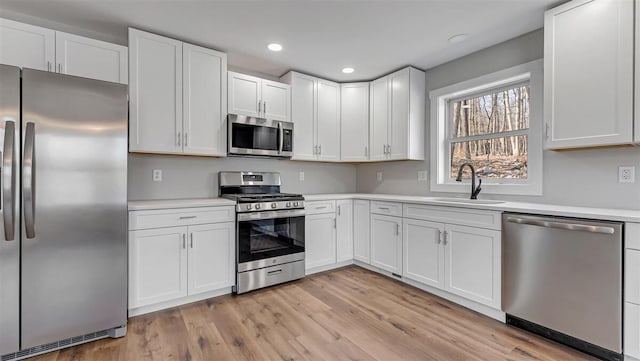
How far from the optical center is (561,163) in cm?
238

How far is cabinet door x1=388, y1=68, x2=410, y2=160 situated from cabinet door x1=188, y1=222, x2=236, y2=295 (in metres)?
2.07

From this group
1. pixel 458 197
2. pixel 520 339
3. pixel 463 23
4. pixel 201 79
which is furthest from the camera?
pixel 458 197

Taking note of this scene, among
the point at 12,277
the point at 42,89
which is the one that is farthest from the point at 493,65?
the point at 12,277

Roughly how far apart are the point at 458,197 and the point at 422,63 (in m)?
1.56

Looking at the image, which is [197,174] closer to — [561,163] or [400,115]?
[400,115]

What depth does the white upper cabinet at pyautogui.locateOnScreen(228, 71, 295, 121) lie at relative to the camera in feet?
10.2

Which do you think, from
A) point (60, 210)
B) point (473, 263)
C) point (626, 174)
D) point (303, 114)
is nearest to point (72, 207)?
point (60, 210)

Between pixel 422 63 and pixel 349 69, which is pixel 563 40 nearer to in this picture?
pixel 422 63

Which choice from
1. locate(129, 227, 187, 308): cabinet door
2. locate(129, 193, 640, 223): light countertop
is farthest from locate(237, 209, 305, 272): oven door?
locate(129, 227, 187, 308): cabinet door

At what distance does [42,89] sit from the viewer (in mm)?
1798

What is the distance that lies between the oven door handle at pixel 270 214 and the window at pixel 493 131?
1.62 m

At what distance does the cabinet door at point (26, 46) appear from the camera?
2.07 metres

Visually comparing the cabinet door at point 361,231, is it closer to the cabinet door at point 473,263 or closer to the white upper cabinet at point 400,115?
the white upper cabinet at point 400,115

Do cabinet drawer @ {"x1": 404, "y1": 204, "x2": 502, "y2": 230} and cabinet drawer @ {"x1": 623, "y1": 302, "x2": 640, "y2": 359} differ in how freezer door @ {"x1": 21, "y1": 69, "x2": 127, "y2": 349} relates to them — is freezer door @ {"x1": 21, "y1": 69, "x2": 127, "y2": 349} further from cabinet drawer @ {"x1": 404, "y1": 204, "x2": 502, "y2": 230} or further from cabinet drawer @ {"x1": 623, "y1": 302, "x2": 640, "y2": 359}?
cabinet drawer @ {"x1": 623, "y1": 302, "x2": 640, "y2": 359}
